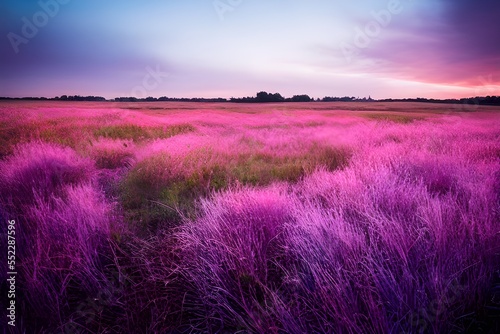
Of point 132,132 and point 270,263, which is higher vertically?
point 132,132

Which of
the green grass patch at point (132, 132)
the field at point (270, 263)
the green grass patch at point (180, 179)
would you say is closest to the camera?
the field at point (270, 263)

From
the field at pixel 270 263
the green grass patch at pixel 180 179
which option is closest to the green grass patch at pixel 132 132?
the green grass patch at pixel 180 179

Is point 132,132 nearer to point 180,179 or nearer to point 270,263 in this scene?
point 180,179

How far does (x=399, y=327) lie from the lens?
1484 millimetres

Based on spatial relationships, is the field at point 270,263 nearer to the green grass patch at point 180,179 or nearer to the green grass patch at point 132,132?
the green grass patch at point 180,179

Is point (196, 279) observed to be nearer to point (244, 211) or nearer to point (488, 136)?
point (244, 211)

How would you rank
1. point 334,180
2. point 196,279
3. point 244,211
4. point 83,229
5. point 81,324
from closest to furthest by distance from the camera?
point 81,324 < point 196,279 < point 83,229 < point 244,211 < point 334,180

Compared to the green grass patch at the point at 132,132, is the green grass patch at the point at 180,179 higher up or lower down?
lower down

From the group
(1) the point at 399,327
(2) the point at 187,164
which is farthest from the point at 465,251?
(2) the point at 187,164

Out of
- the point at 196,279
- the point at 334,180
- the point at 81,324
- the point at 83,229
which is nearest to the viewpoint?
the point at 81,324

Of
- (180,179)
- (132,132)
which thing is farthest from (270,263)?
(132,132)

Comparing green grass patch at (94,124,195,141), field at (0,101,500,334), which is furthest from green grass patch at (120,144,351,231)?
green grass patch at (94,124,195,141)

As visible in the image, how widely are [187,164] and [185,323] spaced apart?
406 centimetres

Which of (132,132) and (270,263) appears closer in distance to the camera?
(270,263)
